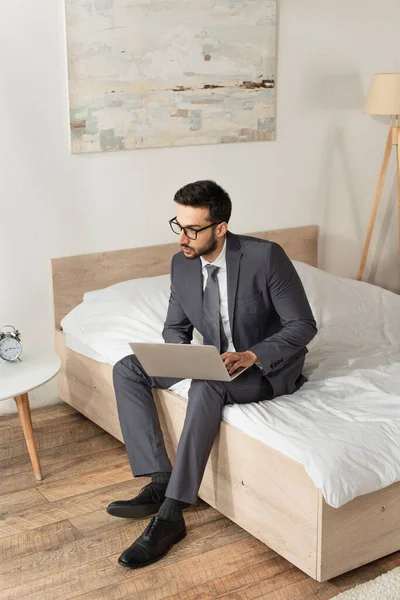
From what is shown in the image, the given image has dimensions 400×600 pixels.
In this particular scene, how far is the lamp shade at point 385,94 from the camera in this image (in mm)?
3857

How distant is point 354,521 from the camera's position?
2.20m

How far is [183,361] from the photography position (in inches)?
96.5

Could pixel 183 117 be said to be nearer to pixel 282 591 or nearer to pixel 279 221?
pixel 279 221

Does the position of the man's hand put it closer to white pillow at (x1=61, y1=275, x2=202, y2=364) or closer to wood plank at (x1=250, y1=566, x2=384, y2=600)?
white pillow at (x1=61, y1=275, x2=202, y2=364)

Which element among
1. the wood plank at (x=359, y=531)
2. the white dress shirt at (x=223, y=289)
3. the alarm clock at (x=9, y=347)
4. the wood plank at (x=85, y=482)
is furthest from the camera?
the alarm clock at (x=9, y=347)

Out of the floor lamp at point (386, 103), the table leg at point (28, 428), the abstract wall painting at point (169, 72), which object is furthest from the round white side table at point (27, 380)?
the floor lamp at point (386, 103)

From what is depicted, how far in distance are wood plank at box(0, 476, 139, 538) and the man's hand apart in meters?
0.62

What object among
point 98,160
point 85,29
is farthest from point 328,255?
point 85,29

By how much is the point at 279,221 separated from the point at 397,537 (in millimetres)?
2056

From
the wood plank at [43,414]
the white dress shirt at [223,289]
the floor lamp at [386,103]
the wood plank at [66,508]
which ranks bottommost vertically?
the wood plank at [43,414]

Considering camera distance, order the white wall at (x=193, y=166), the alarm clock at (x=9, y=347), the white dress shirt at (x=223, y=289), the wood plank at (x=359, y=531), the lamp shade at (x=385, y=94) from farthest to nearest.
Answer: the lamp shade at (x=385, y=94), the white wall at (x=193, y=166), the alarm clock at (x=9, y=347), the white dress shirt at (x=223, y=289), the wood plank at (x=359, y=531)

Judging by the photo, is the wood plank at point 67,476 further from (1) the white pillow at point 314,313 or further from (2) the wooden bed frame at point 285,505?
(1) the white pillow at point 314,313

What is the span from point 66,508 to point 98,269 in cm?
119

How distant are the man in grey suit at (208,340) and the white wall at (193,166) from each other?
2.78ft
